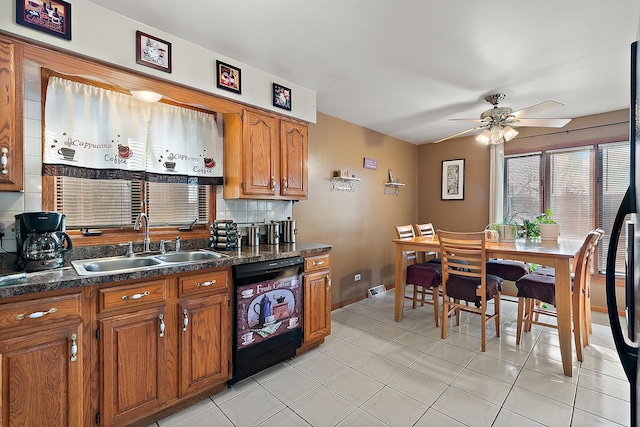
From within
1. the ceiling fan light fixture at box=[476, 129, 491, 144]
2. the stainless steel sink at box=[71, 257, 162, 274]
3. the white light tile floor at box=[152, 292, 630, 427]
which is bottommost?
the white light tile floor at box=[152, 292, 630, 427]

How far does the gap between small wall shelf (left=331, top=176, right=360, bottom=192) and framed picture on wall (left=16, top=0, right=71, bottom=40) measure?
2.73 m

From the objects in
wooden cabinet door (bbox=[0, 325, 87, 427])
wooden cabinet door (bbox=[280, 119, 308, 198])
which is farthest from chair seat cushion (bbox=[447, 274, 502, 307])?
wooden cabinet door (bbox=[0, 325, 87, 427])

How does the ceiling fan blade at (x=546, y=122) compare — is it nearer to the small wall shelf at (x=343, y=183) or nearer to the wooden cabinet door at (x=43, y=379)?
the small wall shelf at (x=343, y=183)

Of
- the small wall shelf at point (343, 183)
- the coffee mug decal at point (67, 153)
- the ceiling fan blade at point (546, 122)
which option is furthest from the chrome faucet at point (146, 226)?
the ceiling fan blade at point (546, 122)

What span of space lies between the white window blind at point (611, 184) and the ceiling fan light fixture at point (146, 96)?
4.79 meters

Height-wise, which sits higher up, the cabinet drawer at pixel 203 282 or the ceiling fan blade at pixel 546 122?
the ceiling fan blade at pixel 546 122

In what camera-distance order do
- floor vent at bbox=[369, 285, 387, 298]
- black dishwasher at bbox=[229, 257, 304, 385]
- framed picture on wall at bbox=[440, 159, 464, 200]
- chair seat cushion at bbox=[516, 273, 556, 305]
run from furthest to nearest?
framed picture on wall at bbox=[440, 159, 464, 200] → floor vent at bbox=[369, 285, 387, 298] → chair seat cushion at bbox=[516, 273, 556, 305] → black dishwasher at bbox=[229, 257, 304, 385]

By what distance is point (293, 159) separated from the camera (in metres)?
2.96

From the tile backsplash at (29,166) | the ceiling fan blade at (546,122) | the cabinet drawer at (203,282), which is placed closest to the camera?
the tile backsplash at (29,166)

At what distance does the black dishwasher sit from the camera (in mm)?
2139

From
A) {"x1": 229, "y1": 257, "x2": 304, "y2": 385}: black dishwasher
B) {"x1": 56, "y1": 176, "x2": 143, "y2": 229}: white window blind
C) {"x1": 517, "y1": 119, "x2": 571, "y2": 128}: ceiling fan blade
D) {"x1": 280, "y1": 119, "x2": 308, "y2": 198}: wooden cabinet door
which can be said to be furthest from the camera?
{"x1": 280, "y1": 119, "x2": 308, "y2": 198}: wooden cabinet door

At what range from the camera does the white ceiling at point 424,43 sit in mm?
1811

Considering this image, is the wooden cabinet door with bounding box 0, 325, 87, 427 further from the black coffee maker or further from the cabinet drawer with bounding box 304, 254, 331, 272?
the cabinet drawer with bounding box 304, 254, 331, 272

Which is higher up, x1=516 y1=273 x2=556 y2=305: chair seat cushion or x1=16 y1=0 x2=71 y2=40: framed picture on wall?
x1=16 y1=0 x2=71 y2=40: framed picture on wall
